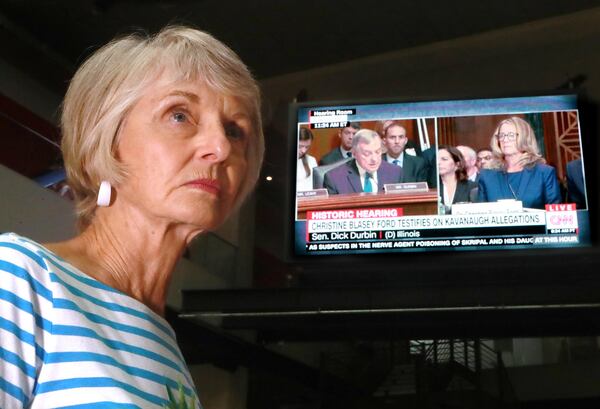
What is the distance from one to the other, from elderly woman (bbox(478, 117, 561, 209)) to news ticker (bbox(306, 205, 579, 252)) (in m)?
0.08

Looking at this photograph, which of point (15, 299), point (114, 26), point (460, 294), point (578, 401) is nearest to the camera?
point (15, 299)

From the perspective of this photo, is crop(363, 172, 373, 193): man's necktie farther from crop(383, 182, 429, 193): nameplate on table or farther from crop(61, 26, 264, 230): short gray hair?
crop(61, 26, 264, 230): short gray hair

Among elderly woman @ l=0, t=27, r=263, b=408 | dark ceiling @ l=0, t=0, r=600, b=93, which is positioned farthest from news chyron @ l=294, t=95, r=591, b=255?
elderly woman @ l=0, t=27, r=263, b=408

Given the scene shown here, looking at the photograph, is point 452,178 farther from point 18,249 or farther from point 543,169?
point 18,249

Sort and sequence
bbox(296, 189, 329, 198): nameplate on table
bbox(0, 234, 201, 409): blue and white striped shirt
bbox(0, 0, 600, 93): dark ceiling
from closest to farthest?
bbox(0, 234, 201, 409): blue and white striped shirt < bbox(296, 189, 329, 198): nameplate on table < bbox(0, 0, 600, 93): dark ceiling

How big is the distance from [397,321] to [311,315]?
1.27 feet

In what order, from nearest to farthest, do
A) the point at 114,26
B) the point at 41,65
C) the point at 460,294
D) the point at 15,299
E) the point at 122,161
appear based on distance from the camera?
the point at 15,299 → the point at 122,161 → the point at 460,294 → the point at 114,26 → the point at 41,65

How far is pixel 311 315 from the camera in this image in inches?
150

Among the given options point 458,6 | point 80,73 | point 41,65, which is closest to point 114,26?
point 41,65

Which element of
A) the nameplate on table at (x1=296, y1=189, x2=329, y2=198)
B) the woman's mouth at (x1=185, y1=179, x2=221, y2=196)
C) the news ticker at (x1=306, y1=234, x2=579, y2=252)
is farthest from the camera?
the nameplate on table at (x1=296, y1=189, x2=329, y2=198)

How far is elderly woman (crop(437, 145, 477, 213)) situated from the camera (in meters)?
3.57

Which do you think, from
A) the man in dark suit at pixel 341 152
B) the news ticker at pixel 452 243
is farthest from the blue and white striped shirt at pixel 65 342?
the man in dark suit at pixel 341 152

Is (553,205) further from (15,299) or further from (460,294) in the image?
(15,299)

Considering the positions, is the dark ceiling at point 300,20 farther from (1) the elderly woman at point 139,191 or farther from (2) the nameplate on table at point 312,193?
(1) the elderly woman at point 139,191
